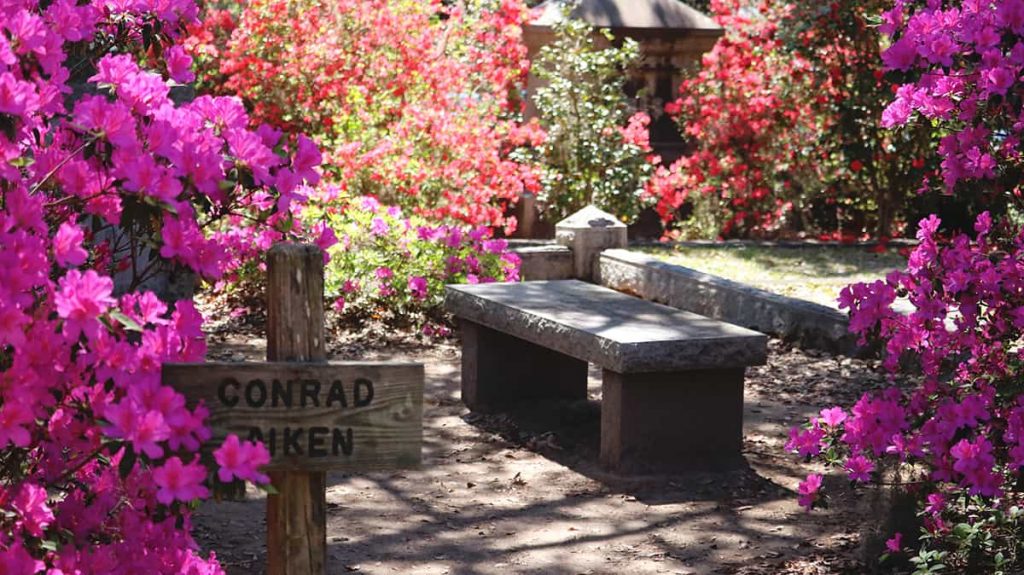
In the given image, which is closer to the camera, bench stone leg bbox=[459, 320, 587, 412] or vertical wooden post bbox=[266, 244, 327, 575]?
vertical wooden post bbox=[266, 244, 327, 575]

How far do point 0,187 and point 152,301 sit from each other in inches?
16.5

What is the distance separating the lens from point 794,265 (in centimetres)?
1091

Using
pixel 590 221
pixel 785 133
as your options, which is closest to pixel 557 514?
pixel 590 221

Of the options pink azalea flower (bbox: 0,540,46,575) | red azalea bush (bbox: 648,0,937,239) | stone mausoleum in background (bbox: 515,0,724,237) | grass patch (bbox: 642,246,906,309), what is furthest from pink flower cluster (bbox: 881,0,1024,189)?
stone mausoleum in background (bbox: 515,0,724,237)

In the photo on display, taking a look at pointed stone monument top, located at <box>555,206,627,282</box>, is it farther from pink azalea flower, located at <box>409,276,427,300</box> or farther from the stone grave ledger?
the stone grave ledger

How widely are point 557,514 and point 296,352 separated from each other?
289 cm

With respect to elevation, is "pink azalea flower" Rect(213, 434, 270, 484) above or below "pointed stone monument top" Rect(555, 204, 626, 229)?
below

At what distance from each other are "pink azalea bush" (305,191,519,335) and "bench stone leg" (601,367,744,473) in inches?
115

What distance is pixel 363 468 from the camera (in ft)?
9.54

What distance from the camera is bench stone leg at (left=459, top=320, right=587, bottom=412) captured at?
7.21 m

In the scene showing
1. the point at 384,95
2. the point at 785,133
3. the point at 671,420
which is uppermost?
the point at 384,95

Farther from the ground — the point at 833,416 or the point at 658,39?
Answer: the point at 658,39

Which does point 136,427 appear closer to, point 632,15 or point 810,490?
point 810,490

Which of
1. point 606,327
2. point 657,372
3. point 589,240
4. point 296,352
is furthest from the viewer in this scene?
point 589,240
